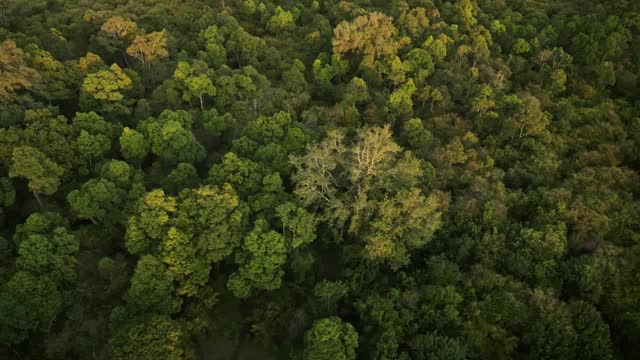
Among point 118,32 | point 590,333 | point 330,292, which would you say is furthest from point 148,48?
point 590,333

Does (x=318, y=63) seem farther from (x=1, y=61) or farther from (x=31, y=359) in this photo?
(x=31, y=359)

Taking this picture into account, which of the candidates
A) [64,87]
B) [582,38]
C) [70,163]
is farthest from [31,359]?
[582,38]

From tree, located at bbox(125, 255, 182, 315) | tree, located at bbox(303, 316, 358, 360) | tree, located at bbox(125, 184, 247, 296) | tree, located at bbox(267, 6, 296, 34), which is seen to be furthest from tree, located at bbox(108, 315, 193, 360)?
tree, located at bbox(267, 6, 296, 34)

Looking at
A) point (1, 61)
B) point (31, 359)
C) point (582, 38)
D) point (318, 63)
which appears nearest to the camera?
point (31, 359)

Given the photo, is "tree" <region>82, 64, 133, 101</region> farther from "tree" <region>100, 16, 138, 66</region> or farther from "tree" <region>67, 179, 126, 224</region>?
"tree" <region>67, 179, 126, 224</region>

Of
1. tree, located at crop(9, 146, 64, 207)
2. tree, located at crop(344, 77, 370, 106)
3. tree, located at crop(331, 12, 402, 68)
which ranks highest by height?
tree, located at crop(331, 12, 402, 68)

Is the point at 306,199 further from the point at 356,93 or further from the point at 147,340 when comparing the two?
the point at 356,93
